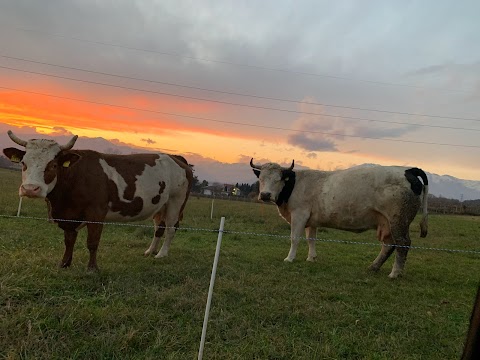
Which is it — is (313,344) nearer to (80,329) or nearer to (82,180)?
(80,329)

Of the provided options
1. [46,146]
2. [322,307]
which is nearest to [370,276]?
[322,307]

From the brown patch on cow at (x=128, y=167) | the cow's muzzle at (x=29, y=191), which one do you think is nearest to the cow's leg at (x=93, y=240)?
the brown patch on cow at (x=128, y=167)

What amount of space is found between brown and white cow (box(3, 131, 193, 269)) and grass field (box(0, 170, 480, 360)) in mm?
723

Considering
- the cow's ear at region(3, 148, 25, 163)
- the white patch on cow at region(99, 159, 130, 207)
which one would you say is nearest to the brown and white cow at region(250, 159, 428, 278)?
the white patch on cow at region(99, 159, 130, 207)

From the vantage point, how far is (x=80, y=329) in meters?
4.23

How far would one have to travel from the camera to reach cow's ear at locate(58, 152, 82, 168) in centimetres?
642

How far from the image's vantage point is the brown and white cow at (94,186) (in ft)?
20.2

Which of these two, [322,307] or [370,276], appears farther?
[370,276]

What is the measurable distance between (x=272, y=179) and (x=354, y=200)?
2123mm

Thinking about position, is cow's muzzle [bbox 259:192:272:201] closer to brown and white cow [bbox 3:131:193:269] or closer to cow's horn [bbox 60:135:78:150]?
brown and white cow [bbox 3:131:193:269]

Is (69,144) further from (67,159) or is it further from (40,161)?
(40,161)

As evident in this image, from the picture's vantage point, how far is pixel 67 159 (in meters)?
6.48

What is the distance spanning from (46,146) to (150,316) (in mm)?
3278

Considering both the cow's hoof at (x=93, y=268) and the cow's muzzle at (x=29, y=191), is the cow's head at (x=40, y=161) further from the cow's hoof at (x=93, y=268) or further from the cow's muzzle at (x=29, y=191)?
the cow's hoof at (x=93, y=268)
